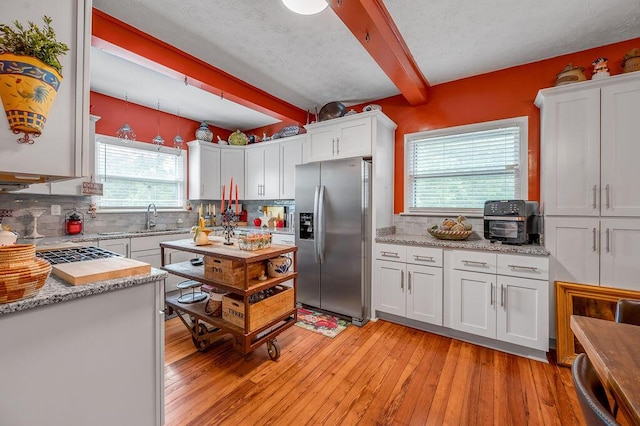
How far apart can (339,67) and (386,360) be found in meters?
2.87

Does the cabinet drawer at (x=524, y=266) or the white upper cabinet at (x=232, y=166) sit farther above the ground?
the white upper cabinet at (x=232, y=166)

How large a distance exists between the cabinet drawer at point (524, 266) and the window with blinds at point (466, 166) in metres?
0.79

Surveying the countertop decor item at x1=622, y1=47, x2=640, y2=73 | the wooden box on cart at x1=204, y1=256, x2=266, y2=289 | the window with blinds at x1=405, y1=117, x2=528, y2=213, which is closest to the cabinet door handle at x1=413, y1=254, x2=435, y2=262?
the window with blinds at x1=405, y1=117, x2=528, y2=213

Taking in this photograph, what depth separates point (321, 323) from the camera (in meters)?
3.11

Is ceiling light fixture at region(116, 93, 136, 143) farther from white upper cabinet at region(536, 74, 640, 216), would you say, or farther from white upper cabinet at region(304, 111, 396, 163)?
white upper cabinet at region(536, 74, 640, 216)

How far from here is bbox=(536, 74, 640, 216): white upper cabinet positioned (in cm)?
220

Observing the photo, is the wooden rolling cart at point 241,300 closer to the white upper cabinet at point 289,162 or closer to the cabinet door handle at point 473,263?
the cabinet door handle at point 473,263

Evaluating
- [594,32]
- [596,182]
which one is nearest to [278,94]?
[594,32]

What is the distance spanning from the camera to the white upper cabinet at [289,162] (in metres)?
4.25

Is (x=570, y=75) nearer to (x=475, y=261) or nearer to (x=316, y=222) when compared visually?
A: (x=475, y=261)

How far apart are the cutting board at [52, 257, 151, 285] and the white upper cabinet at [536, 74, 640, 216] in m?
3.15

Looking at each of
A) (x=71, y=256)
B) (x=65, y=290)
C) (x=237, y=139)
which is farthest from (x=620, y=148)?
(x=237, y=139)

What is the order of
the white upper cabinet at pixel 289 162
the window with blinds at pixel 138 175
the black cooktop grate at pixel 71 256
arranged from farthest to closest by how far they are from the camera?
the white upper cabinet at pixel 289 162 → the window with blinds at pixel 138 175 → the black cooktop grate at pixel 71 256

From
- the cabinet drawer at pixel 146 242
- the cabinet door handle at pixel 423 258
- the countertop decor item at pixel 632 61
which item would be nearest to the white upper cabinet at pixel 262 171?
the cabinet drawer at pixel 146 242
